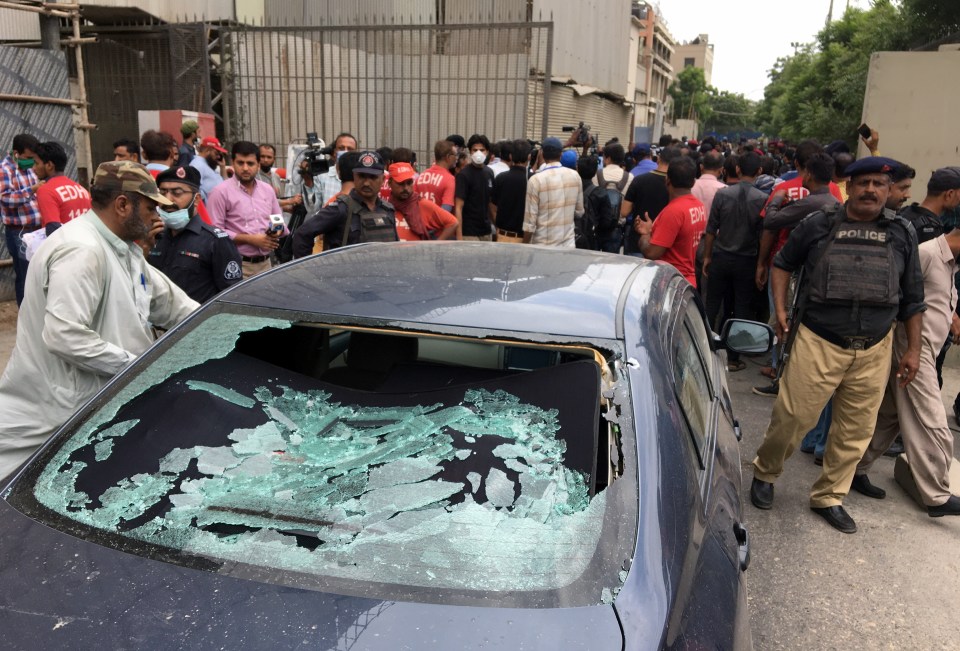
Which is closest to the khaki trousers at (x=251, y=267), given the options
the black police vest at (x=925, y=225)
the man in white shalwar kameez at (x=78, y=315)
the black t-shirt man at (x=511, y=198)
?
the black t-shirt man at (x=511, y=198)

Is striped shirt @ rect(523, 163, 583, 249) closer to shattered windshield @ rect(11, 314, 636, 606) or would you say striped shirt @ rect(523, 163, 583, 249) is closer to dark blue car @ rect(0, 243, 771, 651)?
dark blue car @ rect(0, 243, 771, 651)

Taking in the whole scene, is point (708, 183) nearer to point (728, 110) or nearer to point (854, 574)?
point (854, 574)

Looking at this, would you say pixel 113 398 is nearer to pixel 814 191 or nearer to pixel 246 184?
pixel 246 184

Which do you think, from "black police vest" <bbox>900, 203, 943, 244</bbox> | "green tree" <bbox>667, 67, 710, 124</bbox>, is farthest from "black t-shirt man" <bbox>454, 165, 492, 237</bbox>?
"green tree" <bbox>667, 67, 710, 124</bbox>

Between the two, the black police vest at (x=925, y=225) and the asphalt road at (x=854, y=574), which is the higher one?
the black police vest at (x=925, y=225)

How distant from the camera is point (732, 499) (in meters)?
2.14

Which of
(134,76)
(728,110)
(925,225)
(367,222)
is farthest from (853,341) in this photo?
(728,110)

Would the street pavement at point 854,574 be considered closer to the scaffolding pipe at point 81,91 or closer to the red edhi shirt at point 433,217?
the red edhi shirt at point 433,217

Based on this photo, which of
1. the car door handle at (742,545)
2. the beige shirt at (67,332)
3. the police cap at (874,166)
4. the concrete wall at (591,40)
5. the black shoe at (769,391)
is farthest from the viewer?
the concrete wall at (591,40)

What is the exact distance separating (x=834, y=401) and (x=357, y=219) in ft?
10.0

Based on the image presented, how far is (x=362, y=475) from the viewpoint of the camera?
1.86 m

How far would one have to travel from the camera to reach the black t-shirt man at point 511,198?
274 inches

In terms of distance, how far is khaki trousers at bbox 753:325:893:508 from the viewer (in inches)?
142

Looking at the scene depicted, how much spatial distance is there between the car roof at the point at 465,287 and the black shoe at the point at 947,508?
8.09ft
